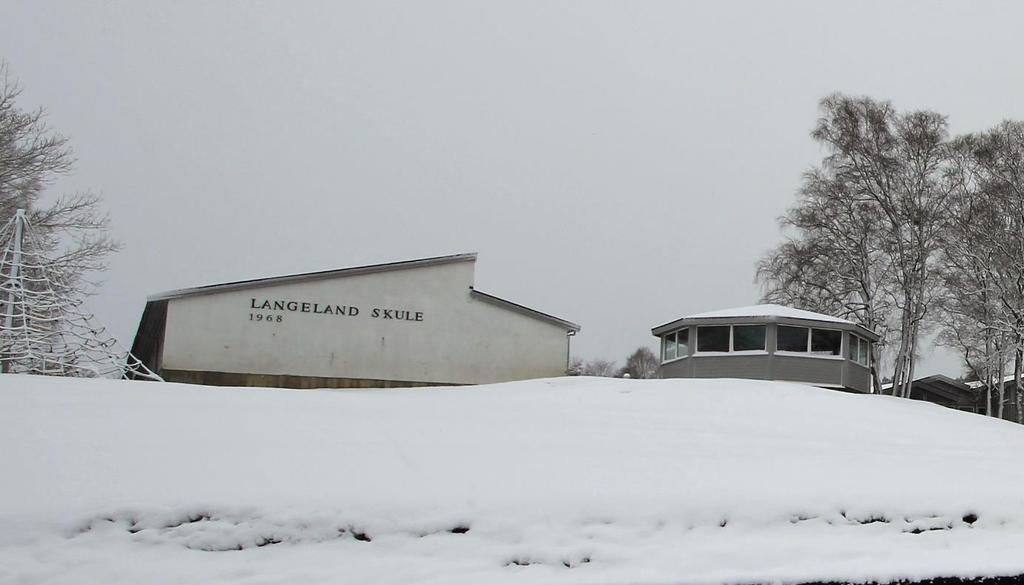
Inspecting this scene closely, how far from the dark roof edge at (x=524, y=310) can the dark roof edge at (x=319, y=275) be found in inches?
45.9

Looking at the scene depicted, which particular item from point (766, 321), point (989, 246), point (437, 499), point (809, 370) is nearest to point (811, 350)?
point (809, 370)

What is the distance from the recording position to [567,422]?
12.0 metres

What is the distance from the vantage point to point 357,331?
2431 centimetres

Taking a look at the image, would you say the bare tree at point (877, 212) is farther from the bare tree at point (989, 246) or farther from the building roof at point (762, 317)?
the building roof at point (762, 317)

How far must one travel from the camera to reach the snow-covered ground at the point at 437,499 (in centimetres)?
625

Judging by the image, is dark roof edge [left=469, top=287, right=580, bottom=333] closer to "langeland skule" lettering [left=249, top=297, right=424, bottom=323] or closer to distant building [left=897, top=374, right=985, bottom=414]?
"langeland skule" lettering [left=249, top=297, right=424, bottom=323]

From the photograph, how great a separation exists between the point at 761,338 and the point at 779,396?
9.11 meters

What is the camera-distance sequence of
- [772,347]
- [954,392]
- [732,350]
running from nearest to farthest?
[772,347], [732,350], [954,392]

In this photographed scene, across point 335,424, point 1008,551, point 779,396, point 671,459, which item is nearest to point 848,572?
point 1008,551

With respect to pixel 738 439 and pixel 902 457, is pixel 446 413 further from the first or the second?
pixel 902 457

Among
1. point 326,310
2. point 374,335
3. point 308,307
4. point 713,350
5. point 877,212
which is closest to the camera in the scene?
point 308,307

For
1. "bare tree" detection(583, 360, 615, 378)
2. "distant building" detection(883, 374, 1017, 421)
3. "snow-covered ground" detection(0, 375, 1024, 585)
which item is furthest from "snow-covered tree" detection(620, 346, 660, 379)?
"snow-covered ground" detection(0, 375, 1024, 585)

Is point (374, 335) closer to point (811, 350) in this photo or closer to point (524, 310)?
point (524, 310)

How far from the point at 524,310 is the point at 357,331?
5.12 metres
